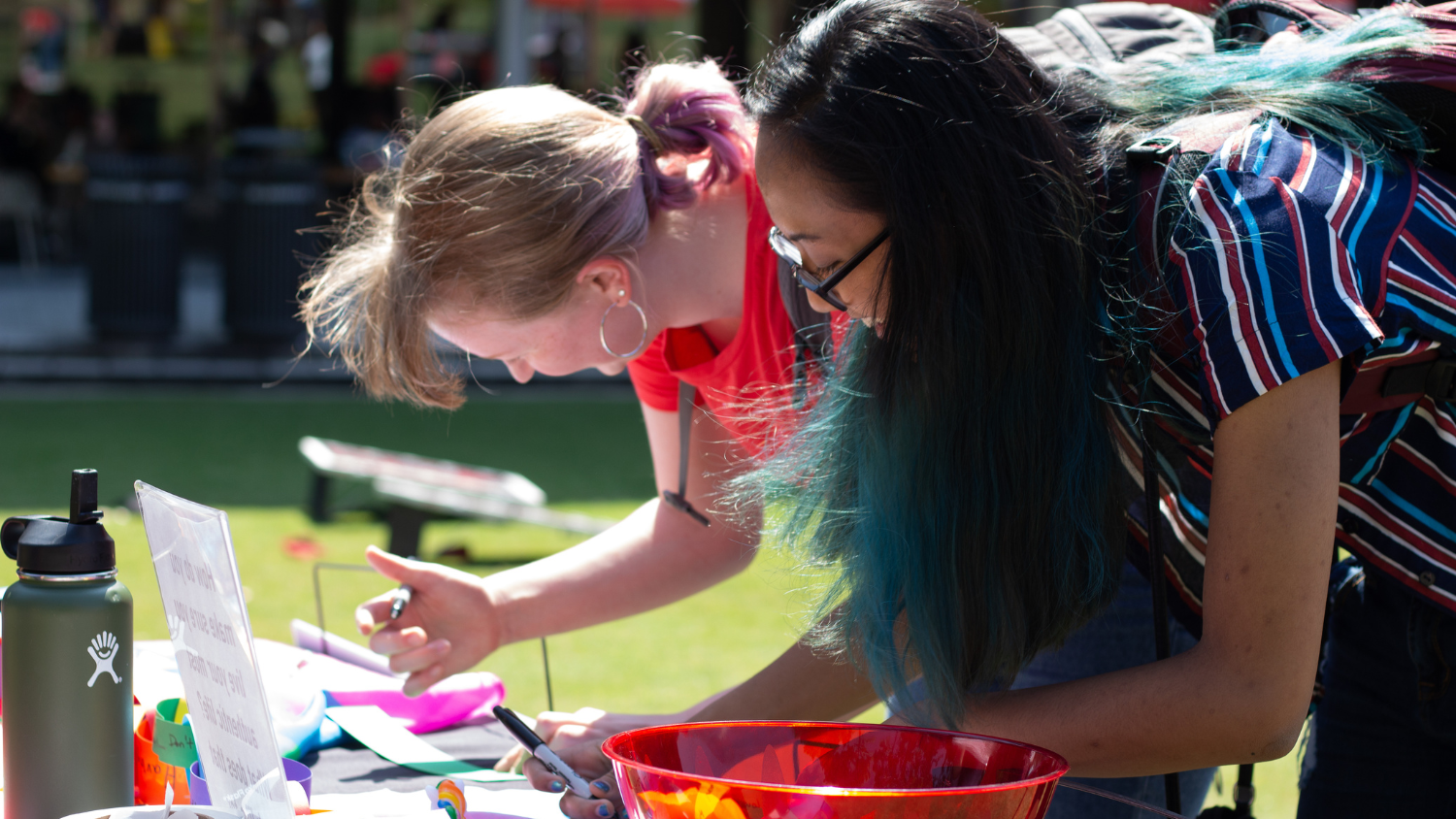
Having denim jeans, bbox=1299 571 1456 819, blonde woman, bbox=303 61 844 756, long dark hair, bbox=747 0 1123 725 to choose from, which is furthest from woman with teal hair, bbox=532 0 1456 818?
blonde woman, bbox=303 61 844 756

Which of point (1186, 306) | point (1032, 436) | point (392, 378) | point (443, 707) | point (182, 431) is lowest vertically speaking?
point (182, 431)

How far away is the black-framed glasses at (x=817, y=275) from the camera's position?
113 cm

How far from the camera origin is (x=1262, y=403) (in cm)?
103

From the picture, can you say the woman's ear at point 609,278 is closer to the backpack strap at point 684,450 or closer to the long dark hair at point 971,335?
the backpack strap at point 684,450

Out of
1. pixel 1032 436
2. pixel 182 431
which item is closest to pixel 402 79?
pixel 182 431

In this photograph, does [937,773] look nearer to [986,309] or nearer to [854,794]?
[854,794]

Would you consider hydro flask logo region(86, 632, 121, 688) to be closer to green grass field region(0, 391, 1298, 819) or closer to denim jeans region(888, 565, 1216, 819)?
green grass field region(0, 391, 1298, 819)

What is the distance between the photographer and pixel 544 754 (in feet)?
4.46

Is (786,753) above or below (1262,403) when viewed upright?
below

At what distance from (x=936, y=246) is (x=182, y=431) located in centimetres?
665

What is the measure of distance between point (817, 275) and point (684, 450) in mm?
684

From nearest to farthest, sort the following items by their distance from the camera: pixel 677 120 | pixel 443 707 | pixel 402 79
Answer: pixel 443 707 → pixel 677 120 → pixel 402 79

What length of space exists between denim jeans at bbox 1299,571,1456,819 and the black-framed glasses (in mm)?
654

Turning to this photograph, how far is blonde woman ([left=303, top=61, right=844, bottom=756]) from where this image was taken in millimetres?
1640
